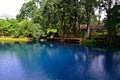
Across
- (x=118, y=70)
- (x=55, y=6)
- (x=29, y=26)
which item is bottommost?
(x=118, y=70)

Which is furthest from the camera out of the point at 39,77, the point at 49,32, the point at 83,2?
the point at 49,32

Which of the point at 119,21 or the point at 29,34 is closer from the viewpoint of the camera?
the point at 119,21

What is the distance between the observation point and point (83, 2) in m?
47.6

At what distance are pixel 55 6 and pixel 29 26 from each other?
24.6ft

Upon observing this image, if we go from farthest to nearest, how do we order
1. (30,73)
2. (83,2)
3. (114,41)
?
1. (83,2)
2. (114,41)
3. (30,73)

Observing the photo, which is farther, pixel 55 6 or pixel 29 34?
pixel 29 34

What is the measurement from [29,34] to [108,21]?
876 inches

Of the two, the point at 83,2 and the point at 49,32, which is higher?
the point at 83,2

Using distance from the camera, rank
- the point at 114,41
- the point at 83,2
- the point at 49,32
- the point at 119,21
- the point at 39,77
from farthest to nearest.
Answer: the point at 49,32
the point at 83,2
the point at 114,41
the point at 119,21
the point at 39,77

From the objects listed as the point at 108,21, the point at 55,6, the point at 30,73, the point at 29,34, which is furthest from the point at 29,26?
the point at 30,73

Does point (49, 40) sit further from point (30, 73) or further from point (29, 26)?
point (30, 73)

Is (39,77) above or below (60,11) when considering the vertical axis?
below

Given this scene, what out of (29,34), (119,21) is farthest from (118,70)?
(29,34)

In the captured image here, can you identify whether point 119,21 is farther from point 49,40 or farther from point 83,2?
point 49,40
